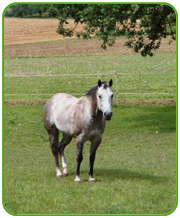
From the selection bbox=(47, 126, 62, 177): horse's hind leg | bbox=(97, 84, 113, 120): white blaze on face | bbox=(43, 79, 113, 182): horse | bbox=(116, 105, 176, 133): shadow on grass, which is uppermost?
bbox=(97, 84, 113, 120): white blaze on face

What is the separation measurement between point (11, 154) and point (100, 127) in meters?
5.27

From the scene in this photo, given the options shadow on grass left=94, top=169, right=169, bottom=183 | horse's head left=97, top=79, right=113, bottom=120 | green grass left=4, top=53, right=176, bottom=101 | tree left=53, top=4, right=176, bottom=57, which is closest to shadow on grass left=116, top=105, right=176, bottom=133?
green grass left=4, top=53, right=176, bottom=101

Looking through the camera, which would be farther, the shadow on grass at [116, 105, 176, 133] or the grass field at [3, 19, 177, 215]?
the shadow on grass at [116, 105, 176, 133]

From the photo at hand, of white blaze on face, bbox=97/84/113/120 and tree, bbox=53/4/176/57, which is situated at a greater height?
tree, bbox=53/4/176/57

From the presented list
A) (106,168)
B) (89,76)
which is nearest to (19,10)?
(106,168)

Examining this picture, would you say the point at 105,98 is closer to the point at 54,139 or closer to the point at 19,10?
the point at 54,139

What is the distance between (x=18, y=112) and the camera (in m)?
17.0

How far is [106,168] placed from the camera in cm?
926

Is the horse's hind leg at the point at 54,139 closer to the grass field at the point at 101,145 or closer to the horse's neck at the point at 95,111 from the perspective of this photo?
the grass field at the point at 101,145

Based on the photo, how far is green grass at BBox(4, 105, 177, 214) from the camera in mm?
6125

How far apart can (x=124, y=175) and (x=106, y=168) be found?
101 centimetres

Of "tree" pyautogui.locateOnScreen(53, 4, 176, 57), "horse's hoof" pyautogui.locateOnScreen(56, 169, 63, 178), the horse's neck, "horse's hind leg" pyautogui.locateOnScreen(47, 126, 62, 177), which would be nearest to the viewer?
the horse's neck

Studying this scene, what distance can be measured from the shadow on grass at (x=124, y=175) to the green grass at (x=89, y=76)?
9.13 meters

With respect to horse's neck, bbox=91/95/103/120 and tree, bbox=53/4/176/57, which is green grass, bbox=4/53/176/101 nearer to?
tree, bbox=53/4/176/57
